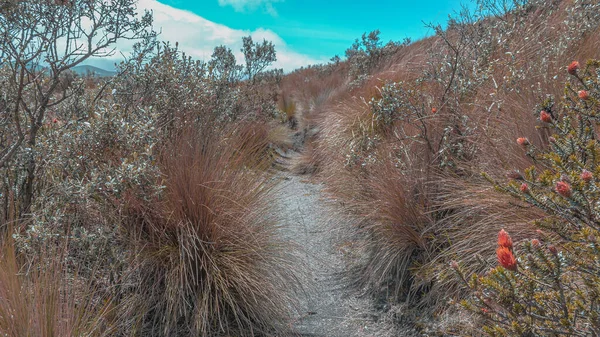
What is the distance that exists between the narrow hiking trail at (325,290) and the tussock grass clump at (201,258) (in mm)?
223

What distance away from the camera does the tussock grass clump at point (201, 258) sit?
2.49 metres

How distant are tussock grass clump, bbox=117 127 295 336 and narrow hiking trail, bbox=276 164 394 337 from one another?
22 cm

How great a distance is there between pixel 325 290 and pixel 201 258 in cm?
119

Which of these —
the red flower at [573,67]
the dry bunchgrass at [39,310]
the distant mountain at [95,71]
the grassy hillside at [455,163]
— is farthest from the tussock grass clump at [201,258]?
the red flower at [573,67]

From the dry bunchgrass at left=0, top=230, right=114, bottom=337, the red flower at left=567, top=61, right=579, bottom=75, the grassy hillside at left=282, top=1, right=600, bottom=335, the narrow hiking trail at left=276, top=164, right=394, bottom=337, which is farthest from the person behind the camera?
the narrow hiking trail at left=276, top=164, right=394, bottom=337

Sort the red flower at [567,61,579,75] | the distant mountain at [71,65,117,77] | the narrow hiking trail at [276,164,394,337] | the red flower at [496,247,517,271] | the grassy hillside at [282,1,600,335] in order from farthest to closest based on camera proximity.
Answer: the distant mountain at [71,65,117,77] → the narrow hiking trail at [276,164,394,337] → the grassy hillside at [282,1,600,335] → the red flower at [567,61,579,75] → the red flower at [496,247,517,271]

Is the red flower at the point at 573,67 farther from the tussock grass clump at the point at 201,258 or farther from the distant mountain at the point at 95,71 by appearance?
the distant mountain at the point at 95,71

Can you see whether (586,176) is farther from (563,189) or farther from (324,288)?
(324,288)

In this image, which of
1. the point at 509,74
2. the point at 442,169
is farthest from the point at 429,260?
the point at 509,74

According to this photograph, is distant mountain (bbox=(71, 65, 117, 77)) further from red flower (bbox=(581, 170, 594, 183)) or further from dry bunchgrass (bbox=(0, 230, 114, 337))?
red flower (bbox=(581, 170, 594, 183))

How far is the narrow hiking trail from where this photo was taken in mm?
2861

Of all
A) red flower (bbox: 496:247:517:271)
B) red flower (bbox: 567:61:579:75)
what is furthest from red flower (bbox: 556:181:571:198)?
red flower (bbox: 567:61:579:75)

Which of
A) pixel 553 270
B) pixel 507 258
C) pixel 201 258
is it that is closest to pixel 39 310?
pixel 201 258

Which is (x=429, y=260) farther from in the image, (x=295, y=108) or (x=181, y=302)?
(x=295, y=108)
